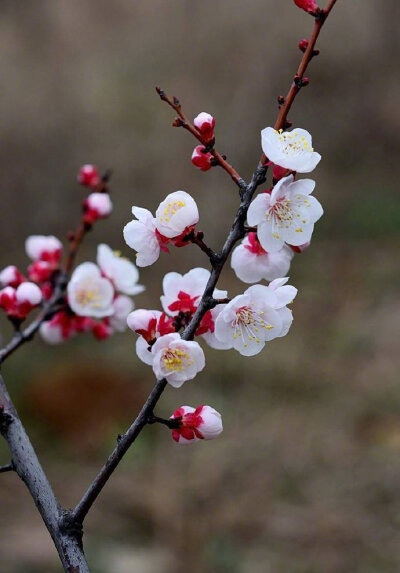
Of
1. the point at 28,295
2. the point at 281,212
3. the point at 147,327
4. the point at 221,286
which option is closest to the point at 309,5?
the point at 281,212

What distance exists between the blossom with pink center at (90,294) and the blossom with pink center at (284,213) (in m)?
0.41

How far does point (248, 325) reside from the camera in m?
0.62

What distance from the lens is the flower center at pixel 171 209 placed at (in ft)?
1.95

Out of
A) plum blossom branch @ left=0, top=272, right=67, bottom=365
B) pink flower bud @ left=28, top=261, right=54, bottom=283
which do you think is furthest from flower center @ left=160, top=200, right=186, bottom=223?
pink flower bud @ left=28, top=261, right=54, bottom=283

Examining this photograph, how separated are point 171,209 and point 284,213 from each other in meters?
0.09

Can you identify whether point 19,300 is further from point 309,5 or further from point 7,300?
point 309,5

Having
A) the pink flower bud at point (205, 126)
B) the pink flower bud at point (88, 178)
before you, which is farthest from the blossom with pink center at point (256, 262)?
the pink flower bud at point (88, 178)

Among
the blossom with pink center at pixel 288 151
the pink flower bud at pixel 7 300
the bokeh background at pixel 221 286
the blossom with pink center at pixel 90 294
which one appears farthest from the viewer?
the bokeh background at pixel 221 286

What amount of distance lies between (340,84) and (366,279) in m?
1.80

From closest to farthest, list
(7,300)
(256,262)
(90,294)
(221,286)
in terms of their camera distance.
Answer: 1. (256,262)
2. (7,300)
3. (90,294)
4. (221,286)

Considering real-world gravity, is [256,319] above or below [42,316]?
below

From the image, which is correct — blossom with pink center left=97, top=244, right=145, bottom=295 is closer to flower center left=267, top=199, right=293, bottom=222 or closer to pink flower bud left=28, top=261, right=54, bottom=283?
pink flower bud left=28, top=261, right=54, bottom=283

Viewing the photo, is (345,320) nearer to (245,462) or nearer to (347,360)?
(347,360)

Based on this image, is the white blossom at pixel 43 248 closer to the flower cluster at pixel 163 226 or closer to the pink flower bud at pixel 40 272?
the pink flower bud at pixel 40 272
